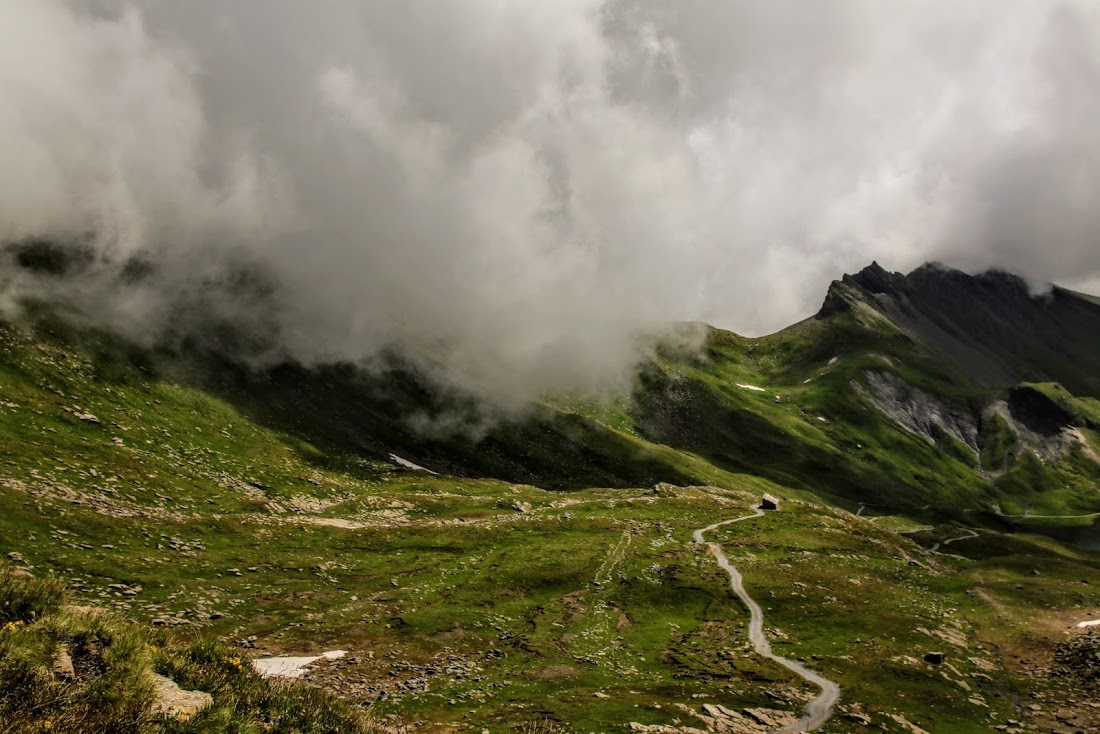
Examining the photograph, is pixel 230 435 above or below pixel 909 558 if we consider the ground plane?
below

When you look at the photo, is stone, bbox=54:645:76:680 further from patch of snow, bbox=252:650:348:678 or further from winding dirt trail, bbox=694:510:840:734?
winding dirt trail, bbox=694:510:840:734

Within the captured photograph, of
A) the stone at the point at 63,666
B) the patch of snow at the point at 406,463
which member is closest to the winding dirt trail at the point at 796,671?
the stone at the point at 63,666

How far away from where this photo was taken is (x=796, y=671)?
48281 millimetres

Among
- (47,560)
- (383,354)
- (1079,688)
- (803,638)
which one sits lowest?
(47,560)

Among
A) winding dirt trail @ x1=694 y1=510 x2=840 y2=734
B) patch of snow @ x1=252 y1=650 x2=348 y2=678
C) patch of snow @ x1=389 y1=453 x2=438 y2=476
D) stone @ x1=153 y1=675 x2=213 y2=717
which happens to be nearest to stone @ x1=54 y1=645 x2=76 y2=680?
stone @ x1=153 y1=675 x2=213 y2=717

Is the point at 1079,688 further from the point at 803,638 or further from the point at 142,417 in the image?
the point at 142,417

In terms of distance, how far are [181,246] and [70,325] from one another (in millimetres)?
56006

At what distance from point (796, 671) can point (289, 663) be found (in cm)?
3985

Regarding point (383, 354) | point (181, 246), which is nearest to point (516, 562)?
point (383, 354)

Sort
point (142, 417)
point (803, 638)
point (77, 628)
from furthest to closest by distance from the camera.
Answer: point (142, 417) < point (803, 638) < point (77, 628)

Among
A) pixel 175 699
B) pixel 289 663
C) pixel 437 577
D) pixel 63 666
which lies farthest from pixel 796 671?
pixel 63 666

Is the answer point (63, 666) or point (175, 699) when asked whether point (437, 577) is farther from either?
point (63, 666)

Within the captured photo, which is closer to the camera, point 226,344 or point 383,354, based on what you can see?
point 226,344

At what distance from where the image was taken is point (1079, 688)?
46938mm
